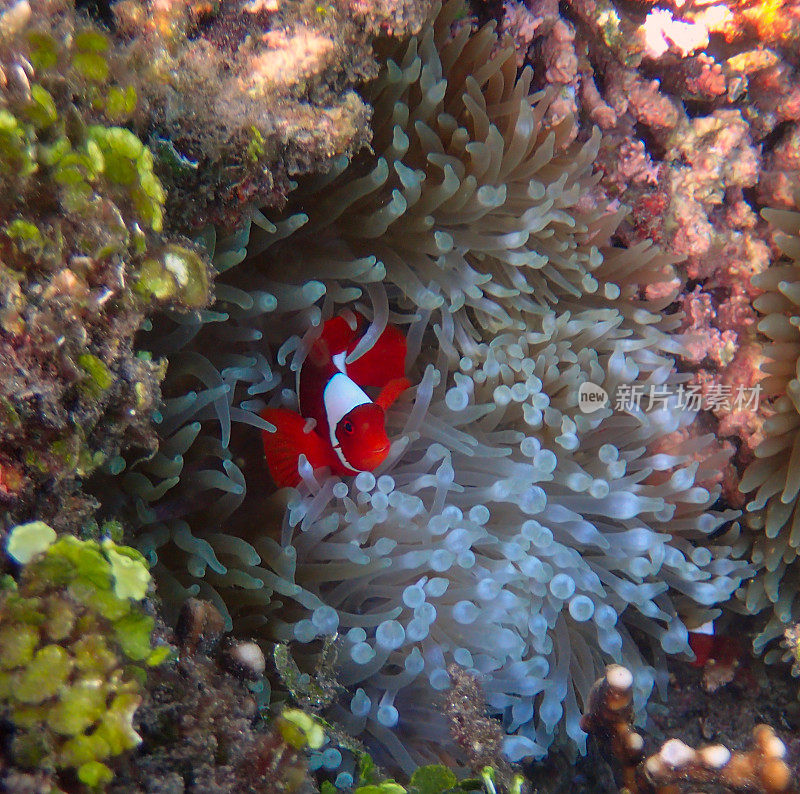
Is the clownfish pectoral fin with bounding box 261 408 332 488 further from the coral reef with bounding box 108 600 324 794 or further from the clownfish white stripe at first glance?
the coral reef with bounding box 108 600 324 794

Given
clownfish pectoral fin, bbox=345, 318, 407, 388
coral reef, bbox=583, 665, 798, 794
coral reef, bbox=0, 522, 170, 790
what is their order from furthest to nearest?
clownfish pectoral fin, bbox=345, 318, 407, 388 < coral reef, bbox=583, 665, 798, 794 < coral reef, bbox=0, 522, 170, 790

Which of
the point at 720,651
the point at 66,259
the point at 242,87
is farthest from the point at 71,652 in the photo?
the point at 720,651

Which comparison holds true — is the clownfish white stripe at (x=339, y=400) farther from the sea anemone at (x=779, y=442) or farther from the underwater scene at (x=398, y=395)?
the sea anemone at (x=779, y=442)

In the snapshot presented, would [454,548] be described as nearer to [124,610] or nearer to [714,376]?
[124,610]

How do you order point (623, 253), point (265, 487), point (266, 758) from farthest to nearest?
point (623, 253) → point (265, 487) → point (266, 758)

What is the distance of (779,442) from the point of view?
2053mm

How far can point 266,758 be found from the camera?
112 cm

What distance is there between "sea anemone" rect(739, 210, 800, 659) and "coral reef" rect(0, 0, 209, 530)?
175 centimetres

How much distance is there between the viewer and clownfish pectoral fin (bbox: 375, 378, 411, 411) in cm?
190

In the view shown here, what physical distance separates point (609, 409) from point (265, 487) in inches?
39.7

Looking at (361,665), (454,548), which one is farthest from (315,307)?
(361,665)

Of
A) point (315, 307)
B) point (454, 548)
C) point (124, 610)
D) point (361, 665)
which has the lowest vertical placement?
point (124, 610)

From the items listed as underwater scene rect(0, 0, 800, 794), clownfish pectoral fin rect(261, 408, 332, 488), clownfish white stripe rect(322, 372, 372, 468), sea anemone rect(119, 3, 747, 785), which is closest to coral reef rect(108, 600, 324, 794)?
underwater scene rect(0, 0, 800, 794)

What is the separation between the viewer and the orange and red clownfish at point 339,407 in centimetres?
175
